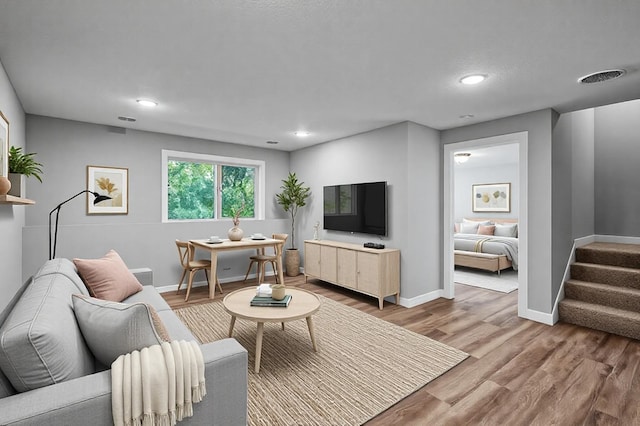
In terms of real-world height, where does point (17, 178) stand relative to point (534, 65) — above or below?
below

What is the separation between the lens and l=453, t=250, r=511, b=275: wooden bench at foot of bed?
586 cm

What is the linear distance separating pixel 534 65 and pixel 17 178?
4.14 metres

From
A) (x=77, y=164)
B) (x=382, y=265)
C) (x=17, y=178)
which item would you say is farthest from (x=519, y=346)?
Answer: (x=77, y=164)

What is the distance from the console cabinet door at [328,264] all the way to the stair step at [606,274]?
3.06 metres

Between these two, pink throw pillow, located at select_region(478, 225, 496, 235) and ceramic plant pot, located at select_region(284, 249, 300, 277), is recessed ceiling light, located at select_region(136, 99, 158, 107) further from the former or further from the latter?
pink throw pillow, located at select_region(478, 225, 496, 235)

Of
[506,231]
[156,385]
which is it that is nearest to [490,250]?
[506,231]

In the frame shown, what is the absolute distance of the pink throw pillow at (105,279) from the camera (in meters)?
2.46

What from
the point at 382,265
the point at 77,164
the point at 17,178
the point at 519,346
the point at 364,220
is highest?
the point at 77,164

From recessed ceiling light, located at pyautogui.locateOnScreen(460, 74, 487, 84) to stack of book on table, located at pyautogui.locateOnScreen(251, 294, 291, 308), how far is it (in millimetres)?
2452

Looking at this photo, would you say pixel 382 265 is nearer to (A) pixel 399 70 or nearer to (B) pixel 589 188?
(A) pixel 399 70

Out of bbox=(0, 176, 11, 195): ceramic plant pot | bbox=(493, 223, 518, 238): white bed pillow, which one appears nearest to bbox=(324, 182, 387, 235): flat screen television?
bbox=(0, 176, 11, 195): ceramic plant pot

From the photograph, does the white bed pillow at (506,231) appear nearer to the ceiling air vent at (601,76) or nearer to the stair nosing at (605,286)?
the stair nosing at (605,286)

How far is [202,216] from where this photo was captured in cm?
555

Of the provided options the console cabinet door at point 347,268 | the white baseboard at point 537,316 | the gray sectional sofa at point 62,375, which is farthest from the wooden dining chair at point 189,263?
the white baseboard at point 537,316
